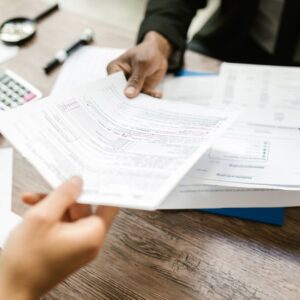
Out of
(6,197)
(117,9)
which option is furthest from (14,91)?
(117,9)

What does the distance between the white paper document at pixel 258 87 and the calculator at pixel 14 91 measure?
42 cm

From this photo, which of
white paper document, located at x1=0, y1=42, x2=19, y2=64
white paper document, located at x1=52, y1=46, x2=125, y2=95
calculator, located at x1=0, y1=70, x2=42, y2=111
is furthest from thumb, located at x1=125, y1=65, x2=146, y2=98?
white paper document, located at x1=0, y1=42, x2=19, y2=64

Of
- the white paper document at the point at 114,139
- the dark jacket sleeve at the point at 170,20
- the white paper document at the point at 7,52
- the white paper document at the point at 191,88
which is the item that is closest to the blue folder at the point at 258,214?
the white paper document at the point at 114,139

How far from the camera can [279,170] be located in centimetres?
59

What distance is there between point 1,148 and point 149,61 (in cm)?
37

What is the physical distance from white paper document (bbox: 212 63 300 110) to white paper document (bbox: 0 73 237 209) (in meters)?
0.16

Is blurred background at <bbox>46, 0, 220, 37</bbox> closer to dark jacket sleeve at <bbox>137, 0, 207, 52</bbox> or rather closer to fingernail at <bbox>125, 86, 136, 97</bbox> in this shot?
dark jacket sleeve at <bbox>137, 0, 207, 52</bbox>

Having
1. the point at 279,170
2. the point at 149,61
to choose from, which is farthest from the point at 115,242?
the point at 149,61

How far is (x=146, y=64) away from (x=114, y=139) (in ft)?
0.95

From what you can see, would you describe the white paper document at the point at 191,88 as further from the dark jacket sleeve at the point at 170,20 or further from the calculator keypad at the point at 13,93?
the calculator keypad at the point at 13,93

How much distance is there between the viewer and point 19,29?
40.9 inches

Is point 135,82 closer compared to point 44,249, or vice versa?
point 44,249

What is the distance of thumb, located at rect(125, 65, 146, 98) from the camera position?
68 centimetres

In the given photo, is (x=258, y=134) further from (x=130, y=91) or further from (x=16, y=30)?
(x=16, y=30)
